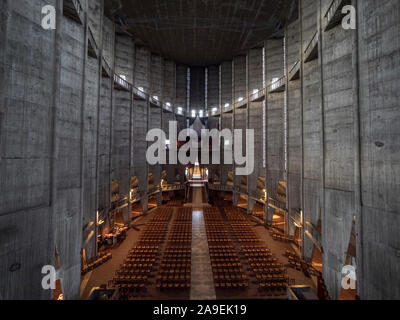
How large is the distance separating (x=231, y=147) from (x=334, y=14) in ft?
77.6

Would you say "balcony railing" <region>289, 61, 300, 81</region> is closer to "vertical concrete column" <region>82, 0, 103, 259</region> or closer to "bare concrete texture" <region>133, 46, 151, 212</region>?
"vertical concrete column" <region>82, 0, 103, 259</region>

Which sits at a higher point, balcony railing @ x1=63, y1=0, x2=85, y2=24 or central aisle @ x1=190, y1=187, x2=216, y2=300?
balcony railing @ x1=63, y1=0, x2=85, y2=24

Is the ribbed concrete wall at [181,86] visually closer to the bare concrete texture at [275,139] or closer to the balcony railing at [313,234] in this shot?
the bare concrete texture at [275,139]

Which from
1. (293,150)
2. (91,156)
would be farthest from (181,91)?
(91,156)

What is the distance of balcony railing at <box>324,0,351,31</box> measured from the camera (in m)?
10.4

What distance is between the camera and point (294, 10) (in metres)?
21.9

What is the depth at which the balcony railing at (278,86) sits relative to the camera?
21961mm

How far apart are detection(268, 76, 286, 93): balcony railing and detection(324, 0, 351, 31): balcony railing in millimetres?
9935

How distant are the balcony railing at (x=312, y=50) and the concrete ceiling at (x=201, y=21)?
9515mm

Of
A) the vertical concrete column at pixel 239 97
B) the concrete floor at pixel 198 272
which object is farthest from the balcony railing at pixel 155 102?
the concrete floor at pixel 198 272

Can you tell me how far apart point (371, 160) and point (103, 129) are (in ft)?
62.8

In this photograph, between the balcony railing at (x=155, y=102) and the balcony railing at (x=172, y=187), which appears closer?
the balcony railing at (x=155, y=102)
